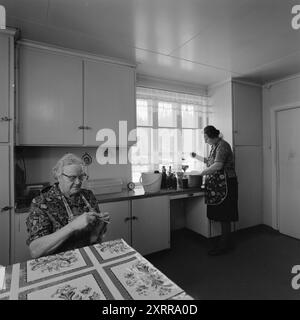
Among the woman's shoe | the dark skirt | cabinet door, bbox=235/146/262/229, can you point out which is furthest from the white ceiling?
the woman's shoe

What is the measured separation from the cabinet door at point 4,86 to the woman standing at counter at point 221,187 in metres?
2.02

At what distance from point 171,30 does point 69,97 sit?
1137mm

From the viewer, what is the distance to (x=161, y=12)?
1577 millimetres

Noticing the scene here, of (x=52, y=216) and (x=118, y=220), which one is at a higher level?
(x=52, y=216)

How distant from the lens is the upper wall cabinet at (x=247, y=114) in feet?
10.0

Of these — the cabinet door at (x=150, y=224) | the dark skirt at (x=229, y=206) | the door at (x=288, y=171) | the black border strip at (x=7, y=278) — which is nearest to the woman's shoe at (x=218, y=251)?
the dark skirt at (x=229, y=206)

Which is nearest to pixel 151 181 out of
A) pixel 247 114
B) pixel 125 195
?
pixel 125 195

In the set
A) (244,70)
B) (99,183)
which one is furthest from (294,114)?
(99,183)

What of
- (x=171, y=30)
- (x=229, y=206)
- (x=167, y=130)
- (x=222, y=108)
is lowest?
(x=229, y=206)

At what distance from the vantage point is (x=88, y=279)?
792mm

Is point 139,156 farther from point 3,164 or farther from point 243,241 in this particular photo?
point 243,241

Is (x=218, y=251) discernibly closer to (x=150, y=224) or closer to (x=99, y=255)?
(x=150, y=224)

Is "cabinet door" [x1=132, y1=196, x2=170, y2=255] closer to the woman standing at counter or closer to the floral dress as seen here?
the woman standing at counter
